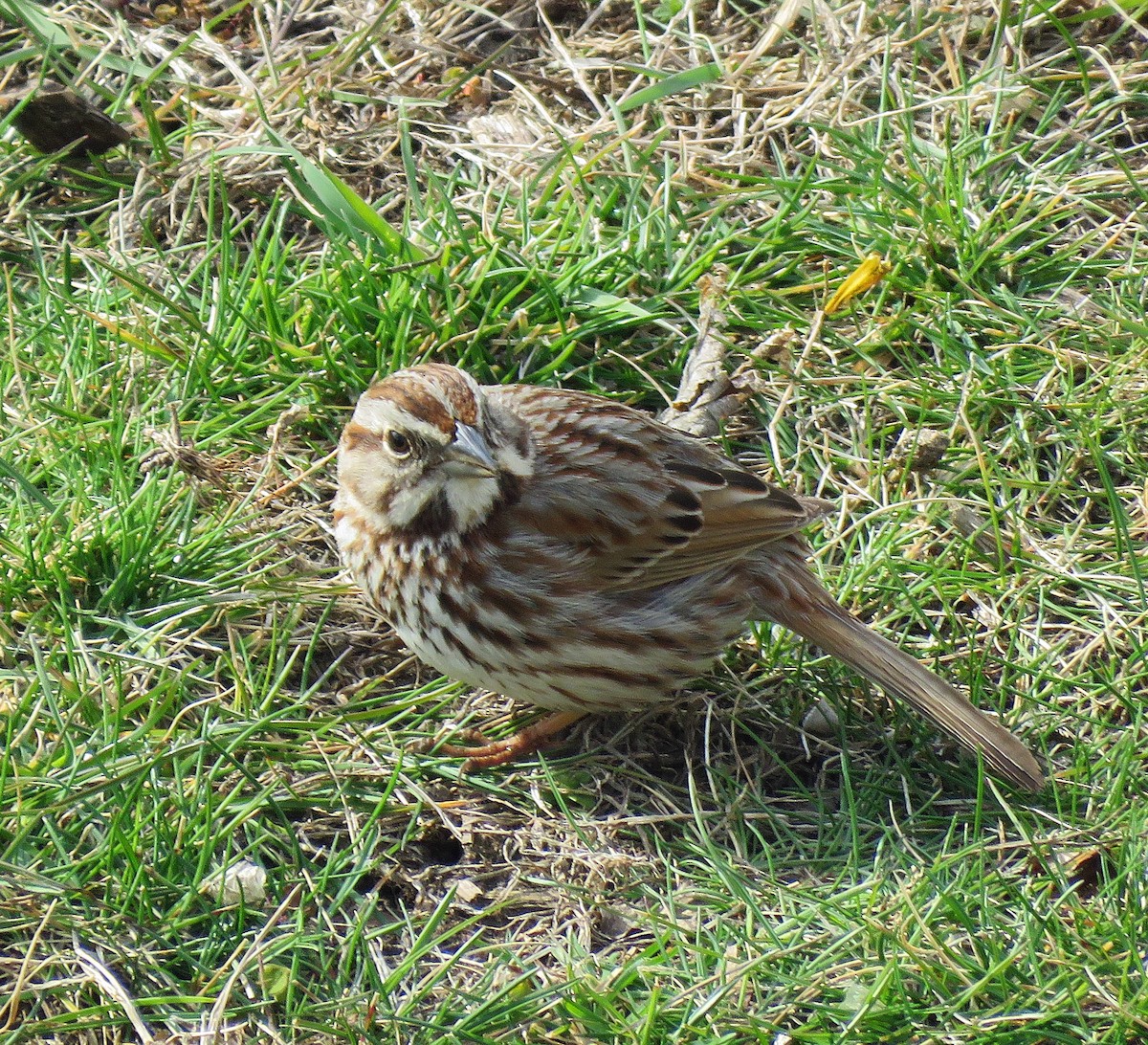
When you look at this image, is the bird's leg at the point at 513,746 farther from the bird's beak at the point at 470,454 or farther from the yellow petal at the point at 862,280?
the yellow petal at the point at 862,280

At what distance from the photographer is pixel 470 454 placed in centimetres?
388

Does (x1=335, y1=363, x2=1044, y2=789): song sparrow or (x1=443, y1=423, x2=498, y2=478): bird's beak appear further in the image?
(x1=335, y1=363, x2=1044, y2=789): song sparrow

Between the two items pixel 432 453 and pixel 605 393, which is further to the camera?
pixel 605 393

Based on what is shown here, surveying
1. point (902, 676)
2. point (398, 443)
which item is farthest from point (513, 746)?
point (902, 676)

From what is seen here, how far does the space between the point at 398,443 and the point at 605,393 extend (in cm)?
112

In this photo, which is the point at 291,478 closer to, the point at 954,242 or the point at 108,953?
the point at 108,953

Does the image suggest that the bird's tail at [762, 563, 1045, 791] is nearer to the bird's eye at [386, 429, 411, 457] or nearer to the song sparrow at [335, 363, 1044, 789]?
the song sparrow at [335, 363, 1044, 789]

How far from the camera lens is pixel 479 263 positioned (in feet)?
16.3

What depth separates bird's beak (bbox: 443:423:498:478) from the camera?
388 centimetres

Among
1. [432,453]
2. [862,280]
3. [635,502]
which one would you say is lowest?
[635,502]

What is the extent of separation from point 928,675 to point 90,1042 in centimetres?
227

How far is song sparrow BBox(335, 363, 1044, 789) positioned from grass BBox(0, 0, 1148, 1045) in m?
0.21

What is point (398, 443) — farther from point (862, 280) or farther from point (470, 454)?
point (862, 280)

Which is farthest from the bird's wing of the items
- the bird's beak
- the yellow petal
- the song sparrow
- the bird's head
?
the yellow petal
